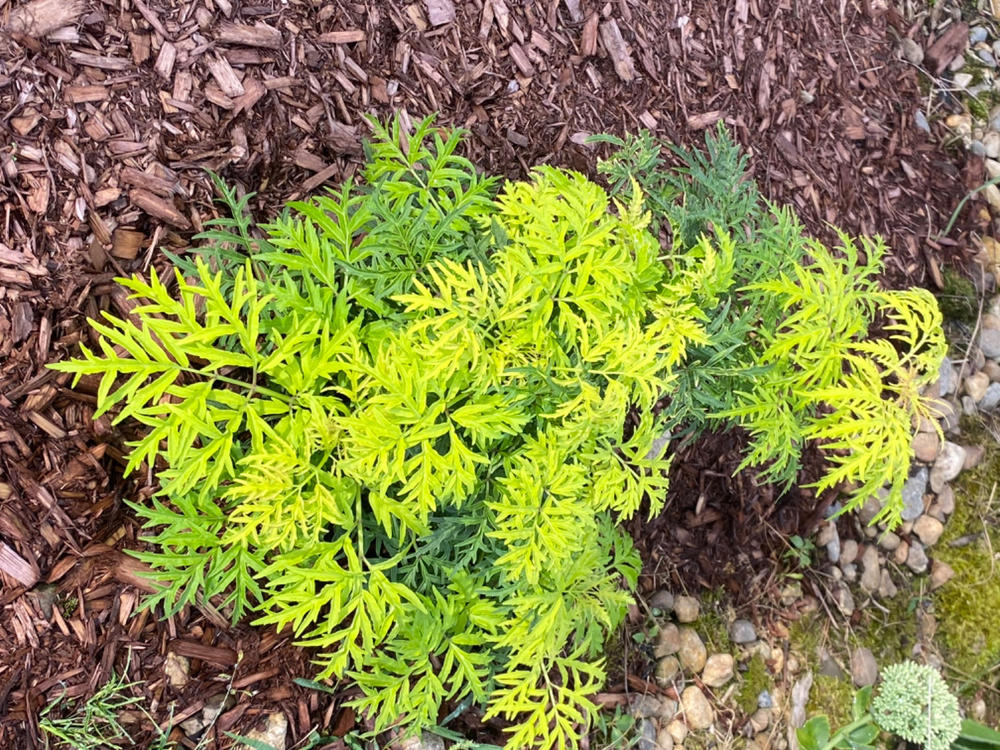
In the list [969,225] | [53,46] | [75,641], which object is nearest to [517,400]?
[75,641]

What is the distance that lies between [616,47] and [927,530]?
2524 millimetres

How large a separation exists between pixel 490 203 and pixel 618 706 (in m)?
1.86

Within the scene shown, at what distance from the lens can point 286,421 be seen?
1825mm

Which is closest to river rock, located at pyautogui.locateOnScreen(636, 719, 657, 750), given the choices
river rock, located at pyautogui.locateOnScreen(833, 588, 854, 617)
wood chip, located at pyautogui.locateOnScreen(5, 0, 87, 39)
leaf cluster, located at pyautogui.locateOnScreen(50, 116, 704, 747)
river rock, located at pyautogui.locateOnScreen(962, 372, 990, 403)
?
leaf cluster, located at pyautogui.locateOnScreen(50, 116, 704, 747)

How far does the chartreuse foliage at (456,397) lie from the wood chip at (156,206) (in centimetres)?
29

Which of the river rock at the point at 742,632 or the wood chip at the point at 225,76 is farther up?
the wood chip at the point at 225,76

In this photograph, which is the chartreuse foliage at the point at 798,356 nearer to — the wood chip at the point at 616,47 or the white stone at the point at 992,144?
the wood chip at the point at 616,47

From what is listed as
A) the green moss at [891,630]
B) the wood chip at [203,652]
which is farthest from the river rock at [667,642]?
the wood chip at [203,652]

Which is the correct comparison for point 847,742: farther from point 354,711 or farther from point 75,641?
point 75,641

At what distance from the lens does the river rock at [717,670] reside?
3.12m

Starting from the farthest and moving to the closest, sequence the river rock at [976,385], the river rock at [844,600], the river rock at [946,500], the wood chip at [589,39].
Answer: the river rock at [976,385]
the river rock at [946,500]
the river rock at [844,600]
the wood chip at [589,39]

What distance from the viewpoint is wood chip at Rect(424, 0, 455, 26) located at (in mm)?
Result: 2982

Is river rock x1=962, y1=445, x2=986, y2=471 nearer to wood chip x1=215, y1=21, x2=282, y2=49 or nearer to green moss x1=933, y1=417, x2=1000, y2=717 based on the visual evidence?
green moss x1=933, y1=417, x2=1000, y2=717

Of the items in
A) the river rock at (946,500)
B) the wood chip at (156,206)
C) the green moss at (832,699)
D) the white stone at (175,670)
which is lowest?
the green moss at (832,699)
